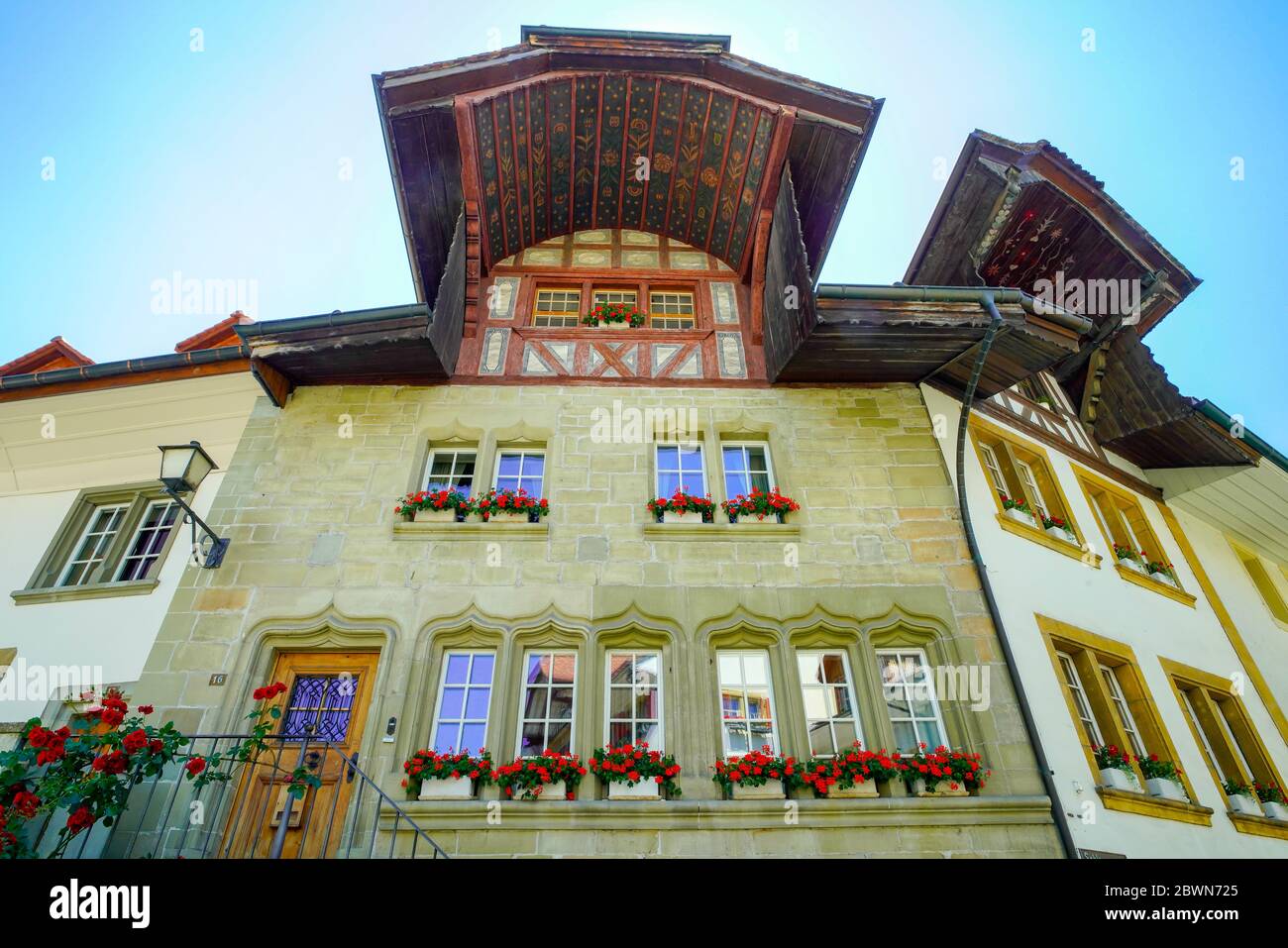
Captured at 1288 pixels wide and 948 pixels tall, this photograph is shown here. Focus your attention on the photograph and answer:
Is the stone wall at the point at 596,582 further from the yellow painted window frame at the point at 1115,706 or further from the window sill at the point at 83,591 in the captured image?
the yellow painted window frame at the point at 1115,706

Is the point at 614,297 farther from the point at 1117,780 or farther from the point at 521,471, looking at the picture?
the point at 1117,780

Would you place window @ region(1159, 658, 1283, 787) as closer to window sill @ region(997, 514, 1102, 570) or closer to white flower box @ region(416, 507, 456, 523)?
window sill @ region(997, 514, 1102, 570)

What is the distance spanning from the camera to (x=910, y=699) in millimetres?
6914

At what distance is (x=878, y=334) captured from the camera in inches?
325

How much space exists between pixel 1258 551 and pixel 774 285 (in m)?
9.85

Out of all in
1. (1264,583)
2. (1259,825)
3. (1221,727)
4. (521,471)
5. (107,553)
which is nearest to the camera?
(1259,825)

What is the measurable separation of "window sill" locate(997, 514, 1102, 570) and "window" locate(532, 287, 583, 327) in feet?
19.5

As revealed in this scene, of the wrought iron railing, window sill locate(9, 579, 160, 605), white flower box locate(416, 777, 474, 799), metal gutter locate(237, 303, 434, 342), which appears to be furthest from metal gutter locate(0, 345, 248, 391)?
white flower box locate(416, 777, 474, 799)

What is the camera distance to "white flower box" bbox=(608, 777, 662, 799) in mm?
6160

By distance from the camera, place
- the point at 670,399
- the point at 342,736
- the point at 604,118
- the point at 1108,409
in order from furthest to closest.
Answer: the point at 1108,409 < the point at 604,118 < the point at 670,399 < the point at 342,736

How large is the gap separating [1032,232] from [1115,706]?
275 inches

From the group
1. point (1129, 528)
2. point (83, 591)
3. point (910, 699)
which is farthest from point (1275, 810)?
point (83, 591)
